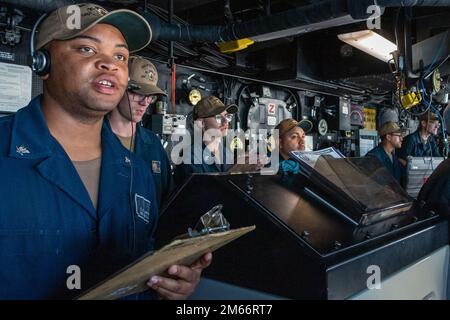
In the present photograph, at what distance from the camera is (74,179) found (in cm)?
117

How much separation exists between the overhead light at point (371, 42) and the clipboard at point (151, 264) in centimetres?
326

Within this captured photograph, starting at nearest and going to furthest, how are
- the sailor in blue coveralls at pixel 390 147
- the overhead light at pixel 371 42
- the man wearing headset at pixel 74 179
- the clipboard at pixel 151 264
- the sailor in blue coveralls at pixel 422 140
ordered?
the clipboard at pixel 151 264 < the man wearing headset at pixel 74 179 < the overhead light at pixel 371 42 < the sailor in blue coveralls at pixel 390 147 < the sailor in blue coveralls at pixel 422 140

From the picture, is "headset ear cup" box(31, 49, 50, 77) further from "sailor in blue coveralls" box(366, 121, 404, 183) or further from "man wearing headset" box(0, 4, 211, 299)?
"sailor in blue coveralls" box(366, 121, 404, 183)

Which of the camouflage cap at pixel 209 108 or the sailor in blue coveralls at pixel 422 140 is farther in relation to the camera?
the sailor in blue coveralls at pixel 422 140

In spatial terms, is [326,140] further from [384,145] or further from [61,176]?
[61,176]

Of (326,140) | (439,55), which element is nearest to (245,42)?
(439,55)

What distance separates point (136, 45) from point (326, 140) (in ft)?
16.7

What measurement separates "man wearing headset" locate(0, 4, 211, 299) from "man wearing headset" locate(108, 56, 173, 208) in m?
0.63

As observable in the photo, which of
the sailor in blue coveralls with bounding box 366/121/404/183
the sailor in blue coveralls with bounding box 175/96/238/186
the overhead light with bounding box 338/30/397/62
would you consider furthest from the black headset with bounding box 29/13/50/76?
the sailor in blue coveralls with bounding box 366/121/404/183

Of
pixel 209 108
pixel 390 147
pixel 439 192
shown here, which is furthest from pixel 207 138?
pixel 390 147

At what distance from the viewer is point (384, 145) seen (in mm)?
4816

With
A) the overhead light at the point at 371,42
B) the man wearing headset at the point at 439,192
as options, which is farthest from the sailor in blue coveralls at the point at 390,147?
the man wearing headset at the point at 439,192

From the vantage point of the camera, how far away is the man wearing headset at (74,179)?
108 centimetres

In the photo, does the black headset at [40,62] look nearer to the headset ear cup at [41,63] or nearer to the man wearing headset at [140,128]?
the headset ear cup at [41,63]
